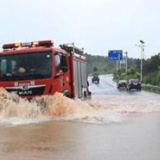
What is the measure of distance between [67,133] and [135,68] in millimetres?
96909

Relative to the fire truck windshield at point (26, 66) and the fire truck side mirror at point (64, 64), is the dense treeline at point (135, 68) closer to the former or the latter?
the fire truck side mirror at point (64, 64)

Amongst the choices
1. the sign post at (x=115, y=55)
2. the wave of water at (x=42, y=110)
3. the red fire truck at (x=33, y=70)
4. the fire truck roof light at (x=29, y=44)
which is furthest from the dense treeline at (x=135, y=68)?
the wave of water at (x=42, y=110)

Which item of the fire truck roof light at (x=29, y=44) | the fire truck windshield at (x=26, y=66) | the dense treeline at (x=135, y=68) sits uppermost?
the fire truck roof light at (x=29, y=44)

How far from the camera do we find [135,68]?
109688 millimetres

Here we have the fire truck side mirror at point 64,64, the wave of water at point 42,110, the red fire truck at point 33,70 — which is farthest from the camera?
the fire truck side mirror at point 64,64

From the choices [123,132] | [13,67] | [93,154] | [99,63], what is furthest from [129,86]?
[99,63]

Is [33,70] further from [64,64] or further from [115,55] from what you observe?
[115,55]

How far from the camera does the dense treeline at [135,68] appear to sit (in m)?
76.9

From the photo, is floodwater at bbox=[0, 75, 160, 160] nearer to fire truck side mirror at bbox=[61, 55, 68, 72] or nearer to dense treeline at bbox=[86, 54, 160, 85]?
fire truck side mirror at bbox=[61, 55, 68, 72]

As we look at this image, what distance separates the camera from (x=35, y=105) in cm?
1772

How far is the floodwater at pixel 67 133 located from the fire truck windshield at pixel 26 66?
72 cm

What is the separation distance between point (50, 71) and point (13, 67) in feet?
4.45

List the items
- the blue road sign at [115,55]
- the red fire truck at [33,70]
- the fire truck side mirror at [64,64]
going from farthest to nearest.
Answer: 1. the blue road sign at [115,55]
2. the fire truck side mirror at [64,64]
3. the red fire truck at [33,70]

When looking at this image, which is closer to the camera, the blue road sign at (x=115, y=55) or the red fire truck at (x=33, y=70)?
the red fire truck at (x=33, y=70)
